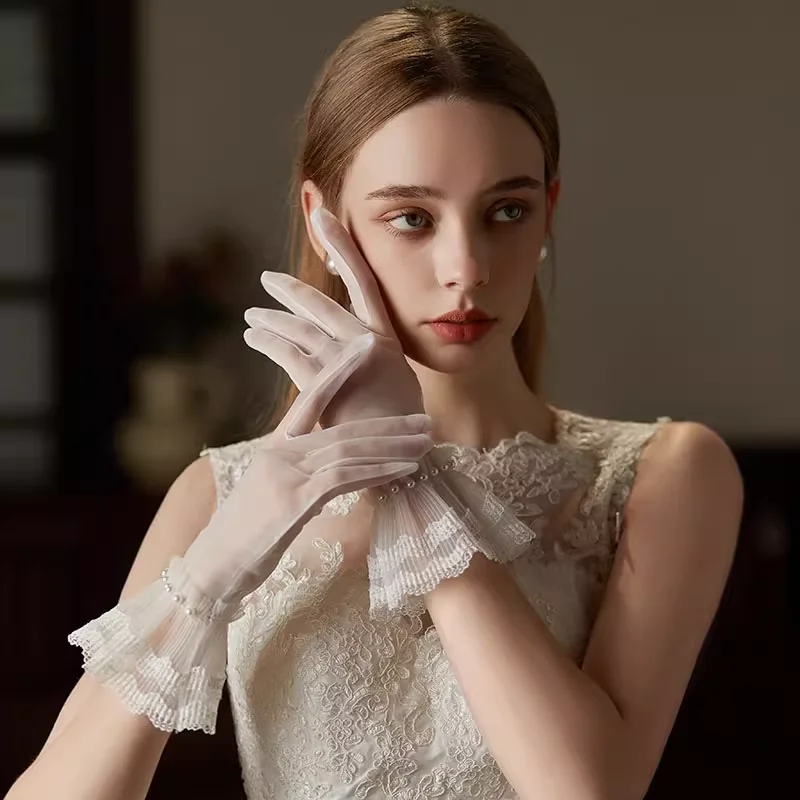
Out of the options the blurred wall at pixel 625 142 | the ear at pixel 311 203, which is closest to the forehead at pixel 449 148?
the ear at pixel 311 203

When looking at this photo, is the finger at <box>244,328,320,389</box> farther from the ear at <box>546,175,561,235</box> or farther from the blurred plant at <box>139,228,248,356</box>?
the blurred plant at <box>139,228,248,356</box>

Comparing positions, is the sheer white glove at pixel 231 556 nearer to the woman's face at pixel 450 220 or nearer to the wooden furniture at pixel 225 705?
the woman's face at pixel 450 220

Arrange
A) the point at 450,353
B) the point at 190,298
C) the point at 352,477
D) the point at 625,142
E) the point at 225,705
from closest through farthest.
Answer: the point at 352,477
the point at 450,353
the point at 225,705
the point at 190,298
the point at 625,142

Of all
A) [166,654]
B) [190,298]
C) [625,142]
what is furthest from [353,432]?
[625,142]

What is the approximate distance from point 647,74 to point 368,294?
215 cm

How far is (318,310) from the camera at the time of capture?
116 centimetres

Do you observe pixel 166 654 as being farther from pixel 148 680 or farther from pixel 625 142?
pixel 625 142

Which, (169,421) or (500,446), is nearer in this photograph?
(500,446)

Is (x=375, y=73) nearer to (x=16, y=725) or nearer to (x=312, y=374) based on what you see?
(x=312, y=374)

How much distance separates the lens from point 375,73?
1212mm

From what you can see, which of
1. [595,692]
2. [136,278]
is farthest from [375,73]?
[136,278]

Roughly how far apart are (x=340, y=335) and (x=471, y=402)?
0.22m

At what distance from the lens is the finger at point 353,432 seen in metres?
1.09

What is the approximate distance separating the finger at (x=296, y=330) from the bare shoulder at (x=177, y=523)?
25 cm
